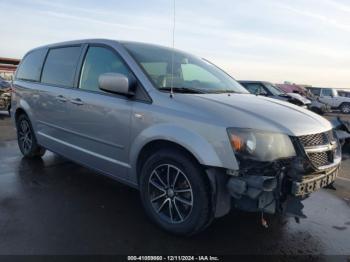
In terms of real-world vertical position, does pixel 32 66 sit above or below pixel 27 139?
above

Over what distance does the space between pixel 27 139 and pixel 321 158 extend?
476 cm

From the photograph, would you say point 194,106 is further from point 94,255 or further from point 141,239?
point 94,255

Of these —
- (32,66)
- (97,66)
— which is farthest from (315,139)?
(32,66)

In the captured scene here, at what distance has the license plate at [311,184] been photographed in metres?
3.07

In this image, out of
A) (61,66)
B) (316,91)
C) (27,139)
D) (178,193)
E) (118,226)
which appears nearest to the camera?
(178,193)

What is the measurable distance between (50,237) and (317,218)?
2.85m

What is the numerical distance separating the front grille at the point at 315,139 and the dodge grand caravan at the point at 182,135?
11 mm

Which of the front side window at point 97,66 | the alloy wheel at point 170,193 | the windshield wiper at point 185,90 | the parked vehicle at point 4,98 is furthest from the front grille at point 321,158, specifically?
the parked vehicle at point 4,98

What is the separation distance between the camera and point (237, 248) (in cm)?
337

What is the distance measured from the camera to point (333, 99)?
2784 centimetres

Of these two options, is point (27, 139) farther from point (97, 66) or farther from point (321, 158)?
point (321, 158)

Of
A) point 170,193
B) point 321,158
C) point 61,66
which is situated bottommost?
point 170,193

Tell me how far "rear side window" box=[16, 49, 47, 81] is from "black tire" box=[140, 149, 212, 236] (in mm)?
3039

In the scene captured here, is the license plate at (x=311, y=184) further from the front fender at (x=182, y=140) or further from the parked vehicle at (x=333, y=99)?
the parked vehicle at (x=333, y=99)
